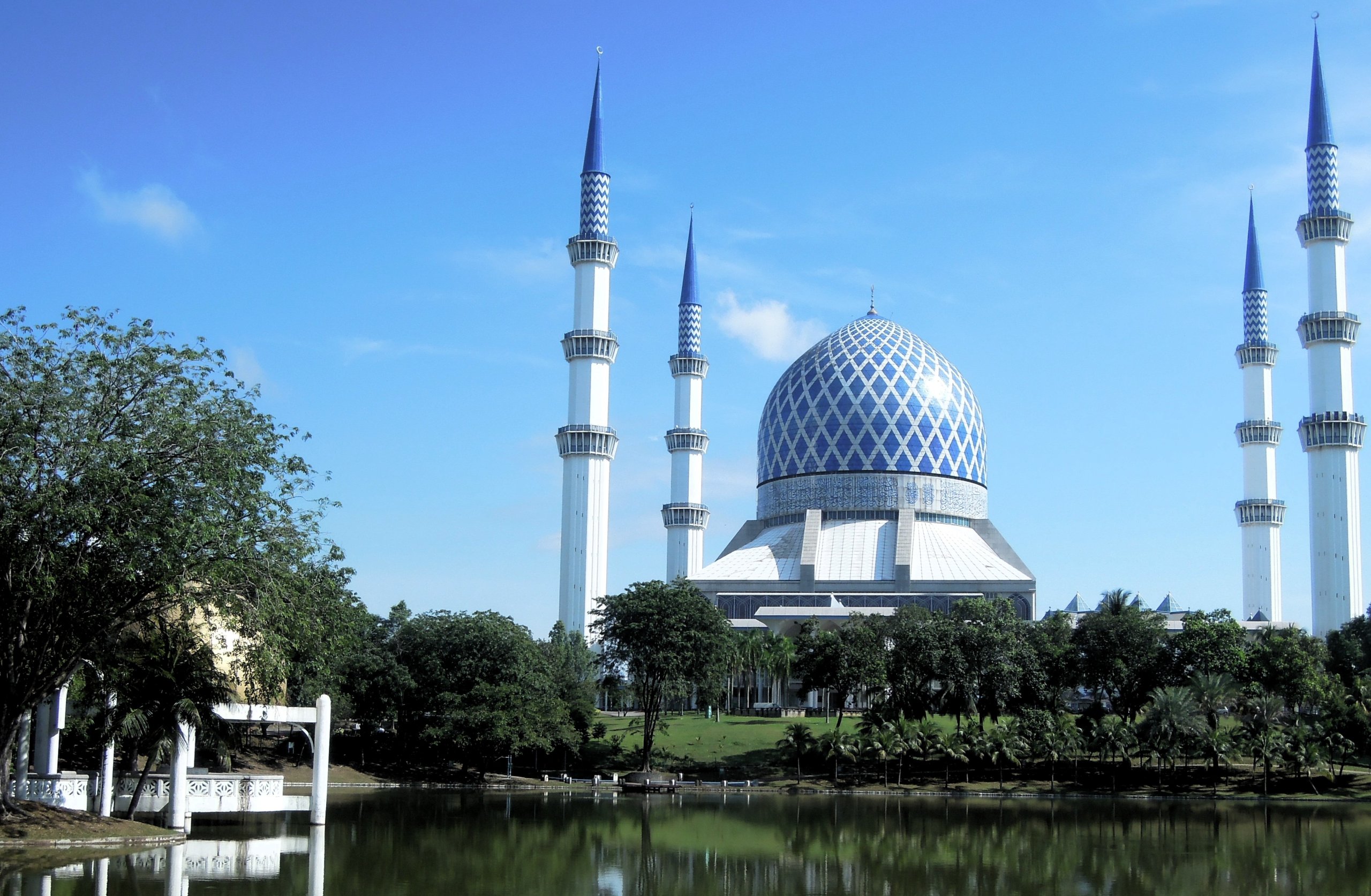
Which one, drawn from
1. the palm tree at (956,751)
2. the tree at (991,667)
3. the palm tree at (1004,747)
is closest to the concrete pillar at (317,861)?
the palm tree at (956,751)

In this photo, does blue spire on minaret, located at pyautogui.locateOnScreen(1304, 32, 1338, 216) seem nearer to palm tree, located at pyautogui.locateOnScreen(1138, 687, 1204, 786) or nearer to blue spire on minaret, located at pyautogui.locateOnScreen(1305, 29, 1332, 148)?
blue spire on minaret, located at pyautogui.locateOnScreen(1305, 29, 1332, 148)

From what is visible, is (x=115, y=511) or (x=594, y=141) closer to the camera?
(x=115, y=511)

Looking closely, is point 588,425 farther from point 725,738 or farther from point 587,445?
point 725,738

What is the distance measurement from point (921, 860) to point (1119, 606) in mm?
30004

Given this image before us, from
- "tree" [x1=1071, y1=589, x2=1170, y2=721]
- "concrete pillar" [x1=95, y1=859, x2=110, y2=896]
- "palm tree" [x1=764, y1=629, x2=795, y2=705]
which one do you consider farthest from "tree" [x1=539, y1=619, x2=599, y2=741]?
"concrete pillar" [x1=95, y1=859, x2=110, y2=896]

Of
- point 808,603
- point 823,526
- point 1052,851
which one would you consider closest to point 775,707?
point 808,603

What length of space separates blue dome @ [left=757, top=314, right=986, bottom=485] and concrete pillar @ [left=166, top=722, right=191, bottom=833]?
53562mm

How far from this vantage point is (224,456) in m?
24.6

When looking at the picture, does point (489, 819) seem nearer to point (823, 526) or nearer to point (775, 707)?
point (775, 707)

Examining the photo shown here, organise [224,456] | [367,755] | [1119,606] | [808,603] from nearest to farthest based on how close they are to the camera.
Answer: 1. [224,456]
2. [367,755]
3. [1119,606]
4. [808,603]

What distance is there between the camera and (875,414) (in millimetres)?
77375

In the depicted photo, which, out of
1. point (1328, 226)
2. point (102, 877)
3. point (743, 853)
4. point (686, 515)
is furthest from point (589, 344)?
point (102, 877)

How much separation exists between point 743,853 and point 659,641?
21902 millimetres

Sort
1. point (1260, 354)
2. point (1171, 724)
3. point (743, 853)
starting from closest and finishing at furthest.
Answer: point (743, 853) < point (1171, 724) < point (1260, 354)
